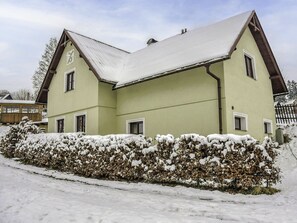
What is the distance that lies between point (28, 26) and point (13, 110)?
16.5 m

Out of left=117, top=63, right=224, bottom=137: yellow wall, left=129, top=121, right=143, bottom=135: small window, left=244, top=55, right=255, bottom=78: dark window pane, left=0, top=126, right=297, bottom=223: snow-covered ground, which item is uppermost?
left=244, top=55, right=255, bottom=78: dark window pane

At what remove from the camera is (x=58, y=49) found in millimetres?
17922

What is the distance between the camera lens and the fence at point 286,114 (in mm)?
19106

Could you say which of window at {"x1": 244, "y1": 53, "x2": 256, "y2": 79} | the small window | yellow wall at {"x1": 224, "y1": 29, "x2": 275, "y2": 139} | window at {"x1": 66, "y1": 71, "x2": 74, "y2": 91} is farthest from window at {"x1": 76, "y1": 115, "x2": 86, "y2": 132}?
window at {"x1": 244, "y1": 53, "x2": 256, "y2": 79}

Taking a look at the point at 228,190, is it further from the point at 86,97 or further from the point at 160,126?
the point at 86,97

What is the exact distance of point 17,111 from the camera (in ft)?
104

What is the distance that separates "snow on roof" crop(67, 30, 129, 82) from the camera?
1492 centimetres

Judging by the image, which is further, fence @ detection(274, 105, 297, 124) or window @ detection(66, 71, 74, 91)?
fence @ detection(274, 105, 297, 124)

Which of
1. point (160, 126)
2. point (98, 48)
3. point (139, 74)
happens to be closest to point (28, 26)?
point (98, 48)

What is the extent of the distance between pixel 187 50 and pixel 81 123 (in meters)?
7.69

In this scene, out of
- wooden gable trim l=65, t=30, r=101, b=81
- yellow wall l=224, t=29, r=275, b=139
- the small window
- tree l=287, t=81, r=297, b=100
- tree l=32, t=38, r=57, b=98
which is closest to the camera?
yellow wall l=224, t=29, r=275, b=139

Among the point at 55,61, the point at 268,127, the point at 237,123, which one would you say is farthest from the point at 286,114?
the point at 55,61

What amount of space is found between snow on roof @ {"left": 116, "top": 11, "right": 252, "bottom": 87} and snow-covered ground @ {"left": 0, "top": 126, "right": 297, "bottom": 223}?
6052 millimetres

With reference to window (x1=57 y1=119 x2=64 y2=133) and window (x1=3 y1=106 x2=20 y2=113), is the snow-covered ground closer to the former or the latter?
window (x1=57 y1=119 x2=64 y2=133)
